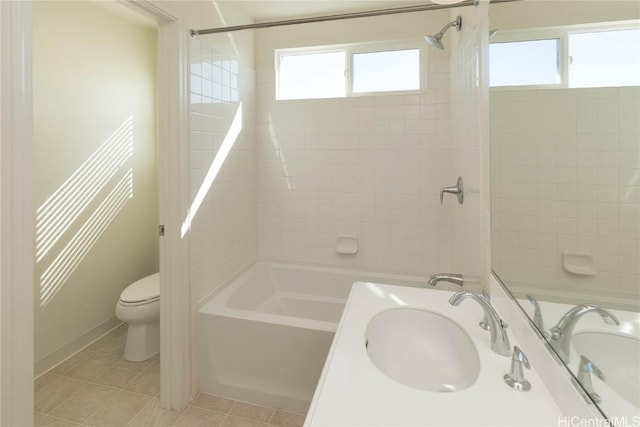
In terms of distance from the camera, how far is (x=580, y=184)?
1.98 ft

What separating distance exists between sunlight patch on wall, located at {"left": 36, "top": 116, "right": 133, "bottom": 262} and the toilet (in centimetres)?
58

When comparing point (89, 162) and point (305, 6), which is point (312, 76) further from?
point (89, 162)

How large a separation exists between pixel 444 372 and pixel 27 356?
128cm

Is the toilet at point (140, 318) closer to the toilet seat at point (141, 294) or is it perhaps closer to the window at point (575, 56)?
the toilet seat at point (141, 294)

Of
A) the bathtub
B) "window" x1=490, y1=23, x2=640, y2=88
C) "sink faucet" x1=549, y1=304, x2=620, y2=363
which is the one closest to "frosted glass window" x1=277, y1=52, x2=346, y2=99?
the bathtub

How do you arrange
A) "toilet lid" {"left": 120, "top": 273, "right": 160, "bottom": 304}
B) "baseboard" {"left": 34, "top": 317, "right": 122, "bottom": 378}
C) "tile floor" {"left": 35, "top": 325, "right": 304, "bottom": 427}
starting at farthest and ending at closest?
"toilet lid" {"left": 120, "top": 273, "right": 160, "bottom": 304} < "baseboard" {"left": 34, "top": 317, "right": 122, "bottom": 378} < "tile floor" {"left": 35, "top": 325, "right": 304, "bottom": 427}

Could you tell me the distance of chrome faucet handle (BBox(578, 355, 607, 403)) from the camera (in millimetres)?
549

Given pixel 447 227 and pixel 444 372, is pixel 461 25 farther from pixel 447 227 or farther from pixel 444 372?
pixel 444 372

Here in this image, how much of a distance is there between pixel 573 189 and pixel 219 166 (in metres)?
1.87

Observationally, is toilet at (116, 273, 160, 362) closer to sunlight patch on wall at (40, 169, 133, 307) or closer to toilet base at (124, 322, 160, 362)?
toilet base at (124, 322, 160, 362)

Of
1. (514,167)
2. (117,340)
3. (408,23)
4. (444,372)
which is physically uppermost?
(408,23)

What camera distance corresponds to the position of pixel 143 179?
111 inches

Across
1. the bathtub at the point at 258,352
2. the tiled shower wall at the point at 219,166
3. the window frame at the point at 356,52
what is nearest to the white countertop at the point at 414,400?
the bathtub at the point at 258,352

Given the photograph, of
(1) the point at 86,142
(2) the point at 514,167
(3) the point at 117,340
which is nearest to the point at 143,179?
(1) the point at 86,142
